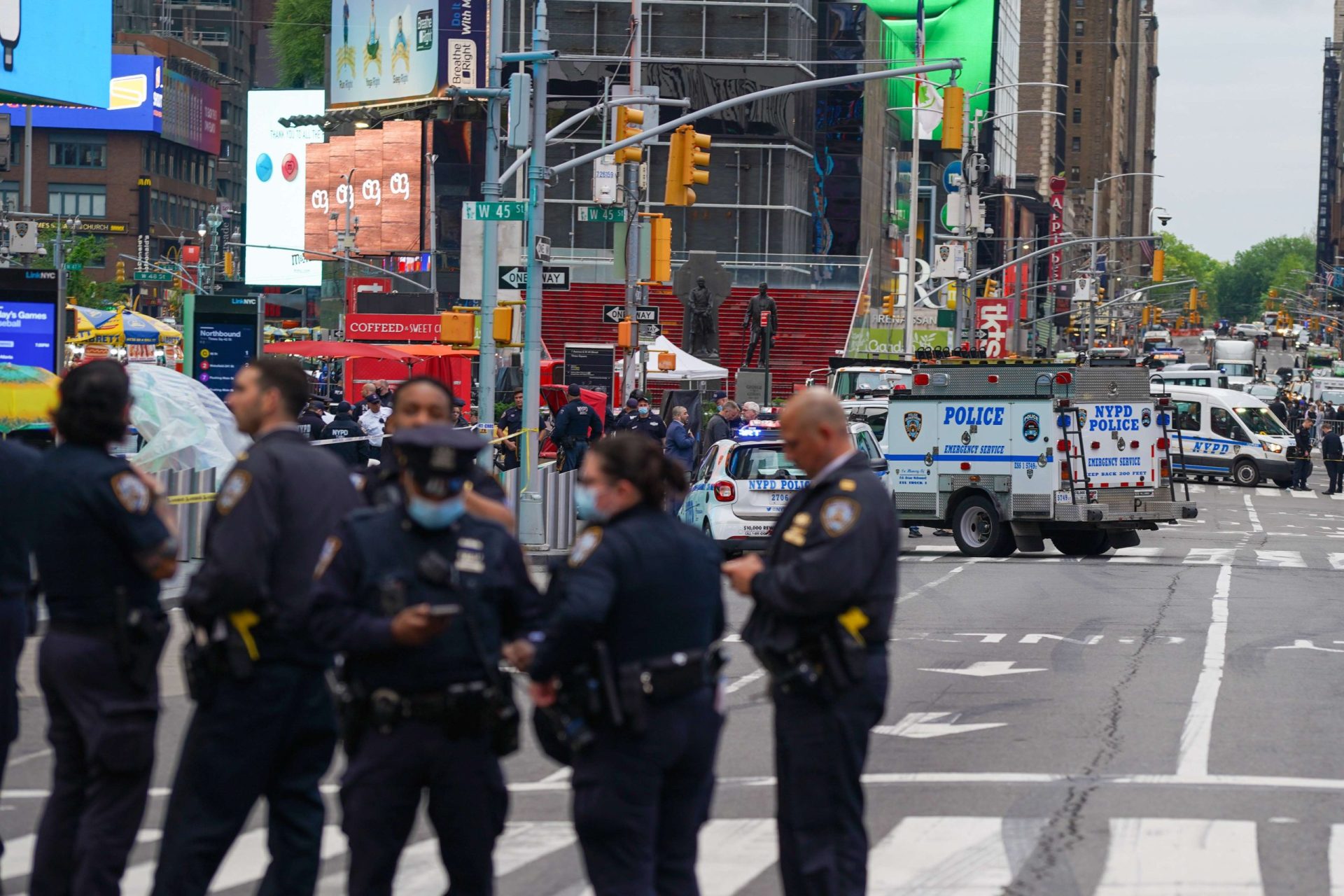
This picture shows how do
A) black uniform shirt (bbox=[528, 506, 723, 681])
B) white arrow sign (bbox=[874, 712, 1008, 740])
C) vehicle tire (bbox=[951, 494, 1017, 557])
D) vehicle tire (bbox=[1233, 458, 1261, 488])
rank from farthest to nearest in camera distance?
vehicle tire (bbox=[1233, 458, 1261, 488]) < vehicle tire (bbox=[951, 494, 1017, 557]) < white arrow sign (bbox=[874, 712, 1008, 740]) < black uniform shirt (bbox=[528, 506, 723, 681])

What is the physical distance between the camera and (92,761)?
630 cm

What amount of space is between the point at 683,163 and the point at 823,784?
2012 centimetres

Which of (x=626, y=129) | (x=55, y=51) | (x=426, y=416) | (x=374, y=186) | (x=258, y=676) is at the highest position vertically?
(x=374, y=186)

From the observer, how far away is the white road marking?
10.5m

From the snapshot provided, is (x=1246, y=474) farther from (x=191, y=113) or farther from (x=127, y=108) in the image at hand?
(x=191, y=113)

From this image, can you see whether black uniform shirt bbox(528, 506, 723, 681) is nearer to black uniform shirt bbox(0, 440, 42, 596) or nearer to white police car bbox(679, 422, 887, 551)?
black uniform shirt bbox(0, 440, 42, 596)

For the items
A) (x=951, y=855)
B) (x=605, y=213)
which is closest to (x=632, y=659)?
(x=951, y=855)

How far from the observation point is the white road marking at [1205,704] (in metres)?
10.5

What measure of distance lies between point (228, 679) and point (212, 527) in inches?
19.4

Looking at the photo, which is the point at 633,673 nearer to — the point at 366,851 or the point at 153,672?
the point at 366,851

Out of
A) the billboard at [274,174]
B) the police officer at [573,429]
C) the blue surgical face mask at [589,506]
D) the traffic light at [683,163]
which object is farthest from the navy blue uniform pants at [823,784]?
the billboard at [274,174]


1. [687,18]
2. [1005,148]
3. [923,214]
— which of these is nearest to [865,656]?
[687,18]

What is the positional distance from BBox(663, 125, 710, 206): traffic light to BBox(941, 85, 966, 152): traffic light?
368 cm

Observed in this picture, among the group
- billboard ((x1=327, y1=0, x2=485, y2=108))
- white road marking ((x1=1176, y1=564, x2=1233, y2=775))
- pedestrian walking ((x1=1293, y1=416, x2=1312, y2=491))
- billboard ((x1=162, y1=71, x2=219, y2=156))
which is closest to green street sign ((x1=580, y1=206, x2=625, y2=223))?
white road marking ((x1=1176, y1=564, x2=1233, y2=775))
